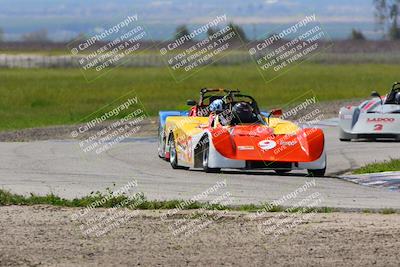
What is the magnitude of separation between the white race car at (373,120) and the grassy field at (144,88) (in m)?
11.2

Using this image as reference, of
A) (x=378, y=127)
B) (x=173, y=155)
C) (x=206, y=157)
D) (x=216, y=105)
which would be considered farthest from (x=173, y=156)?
(x=378, y=127)

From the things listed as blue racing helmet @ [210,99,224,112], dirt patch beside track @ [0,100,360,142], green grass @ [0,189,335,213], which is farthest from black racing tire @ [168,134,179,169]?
dirt patch beside track @ [0,100,360,142]

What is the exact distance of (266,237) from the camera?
13648 millimetres

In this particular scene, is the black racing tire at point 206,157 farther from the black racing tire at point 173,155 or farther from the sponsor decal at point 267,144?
the black racing tire at point 173,155

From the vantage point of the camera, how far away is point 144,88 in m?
64.9

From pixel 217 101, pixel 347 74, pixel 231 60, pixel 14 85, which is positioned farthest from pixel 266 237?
pixel 231 60

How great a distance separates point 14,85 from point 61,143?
3927cm

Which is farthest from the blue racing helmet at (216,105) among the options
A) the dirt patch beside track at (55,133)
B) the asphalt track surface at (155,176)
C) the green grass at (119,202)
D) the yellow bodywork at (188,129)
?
the green grass at (119,202)

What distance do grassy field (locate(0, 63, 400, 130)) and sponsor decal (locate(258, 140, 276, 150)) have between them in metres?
16.3

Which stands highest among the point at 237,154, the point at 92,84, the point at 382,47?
the point at 237,154

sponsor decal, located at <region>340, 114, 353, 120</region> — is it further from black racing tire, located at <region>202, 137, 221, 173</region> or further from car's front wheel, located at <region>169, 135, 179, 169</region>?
black racing tire, located at <region>202, 137, 221, 173</region>

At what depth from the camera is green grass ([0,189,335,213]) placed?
51.7ft

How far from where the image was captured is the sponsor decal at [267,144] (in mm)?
21219

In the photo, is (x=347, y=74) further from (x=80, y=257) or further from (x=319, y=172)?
(x=80, y=257)
